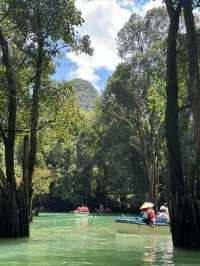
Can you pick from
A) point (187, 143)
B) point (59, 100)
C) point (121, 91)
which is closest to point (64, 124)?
point (59, 100)

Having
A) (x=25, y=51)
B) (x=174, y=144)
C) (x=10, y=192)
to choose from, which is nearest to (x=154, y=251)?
(x=174, y=144)

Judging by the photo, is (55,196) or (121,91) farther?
(55,196)

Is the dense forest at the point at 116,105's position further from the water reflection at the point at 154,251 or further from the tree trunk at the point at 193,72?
the water reflection at the point at 154,251

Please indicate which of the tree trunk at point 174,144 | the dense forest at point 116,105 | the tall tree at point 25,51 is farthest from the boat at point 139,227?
the tree trunk at point 174,144

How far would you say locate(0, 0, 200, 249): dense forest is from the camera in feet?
52.5

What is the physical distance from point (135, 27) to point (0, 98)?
2644 cm

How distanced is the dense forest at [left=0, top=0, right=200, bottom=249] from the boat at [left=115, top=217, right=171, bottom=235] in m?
2.50

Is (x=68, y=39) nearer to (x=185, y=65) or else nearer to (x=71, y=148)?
(x=185, y=65)

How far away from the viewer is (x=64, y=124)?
27031mm

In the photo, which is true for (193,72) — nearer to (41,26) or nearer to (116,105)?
(41,26)

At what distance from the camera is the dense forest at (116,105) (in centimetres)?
1602

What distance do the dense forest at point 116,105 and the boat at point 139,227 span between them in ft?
8.20

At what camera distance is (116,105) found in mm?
49375

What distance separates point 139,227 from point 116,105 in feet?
86.1
